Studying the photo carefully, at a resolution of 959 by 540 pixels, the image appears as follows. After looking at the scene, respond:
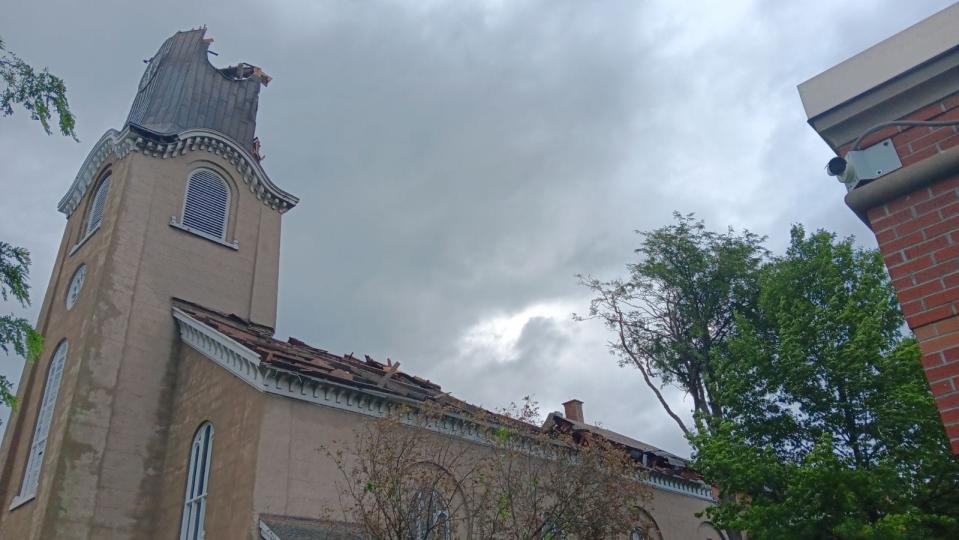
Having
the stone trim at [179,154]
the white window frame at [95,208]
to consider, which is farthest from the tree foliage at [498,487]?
the white window frame at [95,208]

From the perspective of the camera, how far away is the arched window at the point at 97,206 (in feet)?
73.2

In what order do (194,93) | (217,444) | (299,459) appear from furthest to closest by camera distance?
1. (194,93)
2. (217,444)
3. (299,459)

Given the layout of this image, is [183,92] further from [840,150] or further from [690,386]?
[840,150]

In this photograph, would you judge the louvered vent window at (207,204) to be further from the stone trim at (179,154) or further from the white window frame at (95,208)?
the white window frame at (95,208)

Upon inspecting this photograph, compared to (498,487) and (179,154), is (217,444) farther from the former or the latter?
(179,154)

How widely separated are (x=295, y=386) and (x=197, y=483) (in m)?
3.35

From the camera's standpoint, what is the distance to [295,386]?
15352 mm

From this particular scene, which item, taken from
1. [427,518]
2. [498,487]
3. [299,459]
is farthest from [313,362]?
[427,518]

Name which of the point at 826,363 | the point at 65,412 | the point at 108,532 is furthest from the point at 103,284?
the point at 826,363

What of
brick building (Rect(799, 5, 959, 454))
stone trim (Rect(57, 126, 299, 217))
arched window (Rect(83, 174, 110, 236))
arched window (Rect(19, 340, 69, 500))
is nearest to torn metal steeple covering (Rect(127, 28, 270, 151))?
stone trim (Rect(57, 126, 299, 217))

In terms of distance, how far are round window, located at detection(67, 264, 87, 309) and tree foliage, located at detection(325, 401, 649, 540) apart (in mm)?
10509

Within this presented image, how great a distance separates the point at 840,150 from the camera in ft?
18.7

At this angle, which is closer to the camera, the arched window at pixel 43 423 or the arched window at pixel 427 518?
the arched window at pixel 427 518

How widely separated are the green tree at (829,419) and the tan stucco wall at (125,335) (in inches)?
538
